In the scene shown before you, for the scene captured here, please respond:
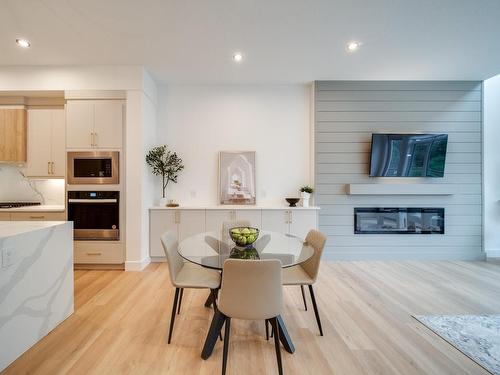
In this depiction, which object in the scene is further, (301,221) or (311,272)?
(301,221)

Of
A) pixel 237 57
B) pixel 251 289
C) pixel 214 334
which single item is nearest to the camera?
pixel 251 289

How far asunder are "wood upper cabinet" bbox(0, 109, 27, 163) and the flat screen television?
5.44 metres

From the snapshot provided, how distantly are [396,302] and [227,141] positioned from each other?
10.6 feet

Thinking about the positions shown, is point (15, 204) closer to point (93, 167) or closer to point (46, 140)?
point (46, 140)

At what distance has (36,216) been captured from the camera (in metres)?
3.27

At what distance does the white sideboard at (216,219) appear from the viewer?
3.57m

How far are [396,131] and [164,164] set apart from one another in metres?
3.89

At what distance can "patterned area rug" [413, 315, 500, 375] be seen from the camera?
168cm

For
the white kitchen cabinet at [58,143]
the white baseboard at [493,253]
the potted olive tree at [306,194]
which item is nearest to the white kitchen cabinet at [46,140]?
the white kitchen cabinet at [58,143]

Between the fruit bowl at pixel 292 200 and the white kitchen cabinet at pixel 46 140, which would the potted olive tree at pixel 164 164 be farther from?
the fruit bowl at pixel 292 200

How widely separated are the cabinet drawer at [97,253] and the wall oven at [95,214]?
9 centimetres

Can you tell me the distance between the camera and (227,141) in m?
4.04

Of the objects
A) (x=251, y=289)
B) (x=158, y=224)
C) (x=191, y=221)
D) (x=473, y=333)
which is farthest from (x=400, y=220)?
(x=158, y=224)

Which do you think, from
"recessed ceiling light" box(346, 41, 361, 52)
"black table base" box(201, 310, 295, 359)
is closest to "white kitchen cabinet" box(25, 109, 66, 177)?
"black table base" box(201, 310, 295, 359)
